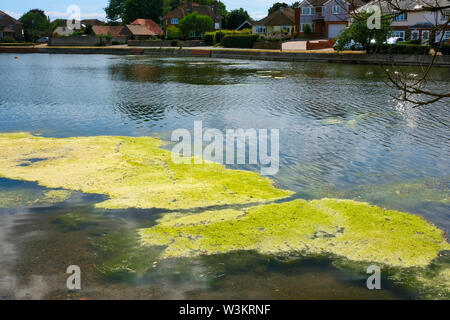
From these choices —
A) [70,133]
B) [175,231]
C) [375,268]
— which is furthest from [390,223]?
[70,133]

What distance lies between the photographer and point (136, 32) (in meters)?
132

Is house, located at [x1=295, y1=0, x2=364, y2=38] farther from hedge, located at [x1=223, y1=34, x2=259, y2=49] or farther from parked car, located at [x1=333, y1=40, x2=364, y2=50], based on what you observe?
parked car, located at [x1=333, y1=40, x2=364, y2=50]

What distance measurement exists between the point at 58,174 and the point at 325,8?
8752 centimetres

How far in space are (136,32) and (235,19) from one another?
28.2m

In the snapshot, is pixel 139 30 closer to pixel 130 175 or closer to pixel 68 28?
pixel 68 28

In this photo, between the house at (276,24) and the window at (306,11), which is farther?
the house at (276,24)

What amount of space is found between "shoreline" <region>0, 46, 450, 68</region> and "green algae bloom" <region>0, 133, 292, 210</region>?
2192 centimetres

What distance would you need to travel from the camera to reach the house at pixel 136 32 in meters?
131

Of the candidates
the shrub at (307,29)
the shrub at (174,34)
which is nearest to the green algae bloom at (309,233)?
the shrub at (307,29)

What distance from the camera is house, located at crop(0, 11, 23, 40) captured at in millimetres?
145875

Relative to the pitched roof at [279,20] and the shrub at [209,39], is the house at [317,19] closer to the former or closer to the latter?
the pitched roof at [279,20]

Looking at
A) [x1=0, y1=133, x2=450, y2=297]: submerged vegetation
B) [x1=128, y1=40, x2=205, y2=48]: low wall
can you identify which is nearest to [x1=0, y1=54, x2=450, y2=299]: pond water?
[x1=0, y1=133, x2=450, y2=297]: submerged vegetation

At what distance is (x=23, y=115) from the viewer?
26000 millimetres

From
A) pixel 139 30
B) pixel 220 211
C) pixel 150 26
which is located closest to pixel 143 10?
pixel 150 26
